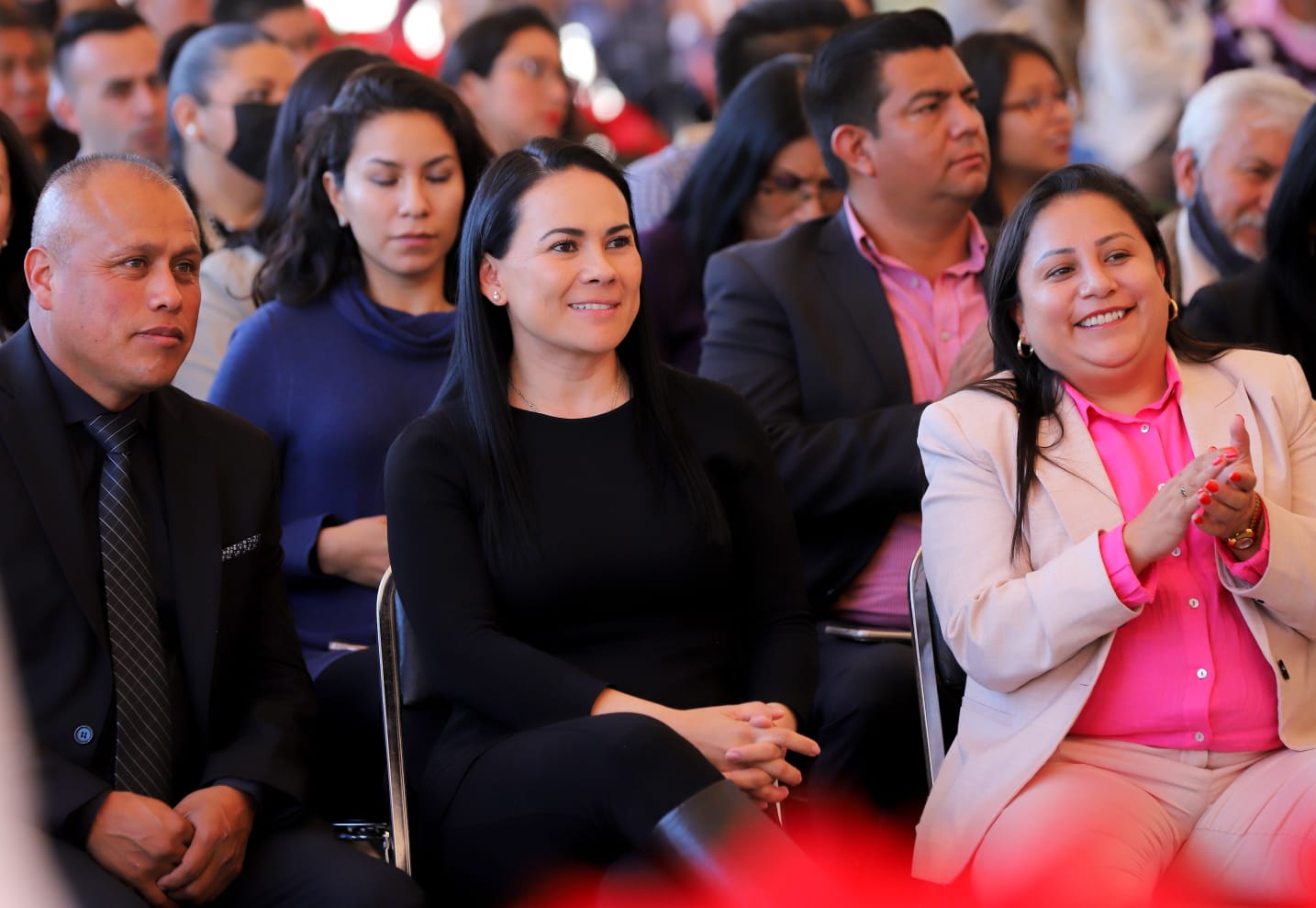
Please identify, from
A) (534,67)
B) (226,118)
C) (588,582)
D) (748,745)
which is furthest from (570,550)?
(534,67)

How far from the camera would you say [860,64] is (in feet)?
12.0

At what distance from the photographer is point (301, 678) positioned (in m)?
2.62

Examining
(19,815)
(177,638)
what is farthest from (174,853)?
(19,815)

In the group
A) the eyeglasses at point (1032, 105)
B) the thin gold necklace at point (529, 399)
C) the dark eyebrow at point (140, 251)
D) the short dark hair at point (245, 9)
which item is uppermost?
the short dark hair at point (245, 9)

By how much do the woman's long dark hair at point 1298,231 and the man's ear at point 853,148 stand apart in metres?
0.85

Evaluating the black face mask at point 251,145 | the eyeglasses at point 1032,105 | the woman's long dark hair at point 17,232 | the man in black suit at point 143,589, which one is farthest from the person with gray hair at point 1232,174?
the woman's long dark hair at point 17,232

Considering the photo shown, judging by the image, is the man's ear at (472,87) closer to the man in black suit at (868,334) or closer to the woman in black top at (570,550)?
the man in black suit at (868,334)

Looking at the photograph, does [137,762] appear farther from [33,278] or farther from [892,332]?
[892,332]

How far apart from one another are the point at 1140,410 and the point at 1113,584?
0.38 m

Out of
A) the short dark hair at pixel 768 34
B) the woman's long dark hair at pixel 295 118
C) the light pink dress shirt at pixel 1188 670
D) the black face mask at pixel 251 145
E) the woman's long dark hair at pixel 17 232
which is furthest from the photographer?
the short dark hair at pixel 768 34

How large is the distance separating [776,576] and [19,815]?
1752 mm

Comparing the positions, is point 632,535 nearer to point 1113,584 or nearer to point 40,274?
point 1113,584

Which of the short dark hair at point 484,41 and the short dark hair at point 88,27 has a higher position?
the short dark hair at point 88,27

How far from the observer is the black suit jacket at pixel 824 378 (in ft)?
10.4
